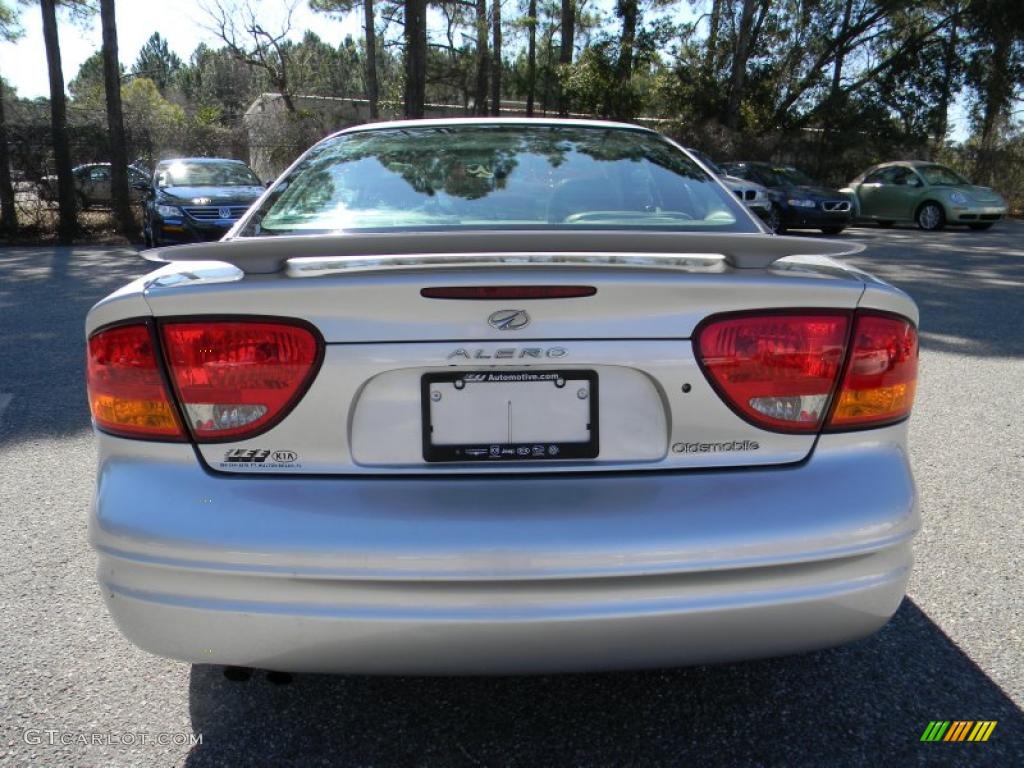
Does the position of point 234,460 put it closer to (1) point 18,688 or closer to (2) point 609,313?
(2) point 609,313

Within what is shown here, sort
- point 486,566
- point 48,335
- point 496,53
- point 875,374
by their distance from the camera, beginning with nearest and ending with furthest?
1. point 486,566
2. point 875,374
3. point 48,335
4. point 496,53

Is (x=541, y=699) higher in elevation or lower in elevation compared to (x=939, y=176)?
lower

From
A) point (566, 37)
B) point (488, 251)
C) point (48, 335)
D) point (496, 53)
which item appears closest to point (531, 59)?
point (496, 53)

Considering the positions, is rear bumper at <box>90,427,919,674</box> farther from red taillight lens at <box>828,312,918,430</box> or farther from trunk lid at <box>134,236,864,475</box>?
red taillight lens at <box>828,312,918,430</box>

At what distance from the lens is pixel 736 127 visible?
2512 centimetres

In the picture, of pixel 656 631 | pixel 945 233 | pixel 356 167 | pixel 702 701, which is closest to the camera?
pixel 656 631

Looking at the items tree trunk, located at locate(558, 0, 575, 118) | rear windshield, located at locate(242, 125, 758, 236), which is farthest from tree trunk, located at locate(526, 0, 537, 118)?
rear windshield, located at locate(242, 125, 758, 236)

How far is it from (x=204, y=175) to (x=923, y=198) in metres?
14.3

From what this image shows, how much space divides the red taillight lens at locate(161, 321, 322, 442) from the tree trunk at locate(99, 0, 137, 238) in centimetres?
1619

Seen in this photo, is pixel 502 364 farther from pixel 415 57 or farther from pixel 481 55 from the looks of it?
pixel 481 55

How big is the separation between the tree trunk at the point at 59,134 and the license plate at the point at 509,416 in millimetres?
16196

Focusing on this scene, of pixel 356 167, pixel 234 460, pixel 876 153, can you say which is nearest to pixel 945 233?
pixel 876 153

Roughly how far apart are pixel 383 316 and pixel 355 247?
17 centimetres

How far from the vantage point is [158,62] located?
108 m
